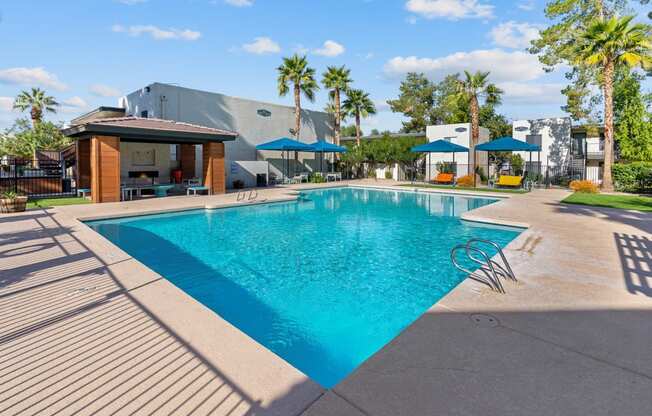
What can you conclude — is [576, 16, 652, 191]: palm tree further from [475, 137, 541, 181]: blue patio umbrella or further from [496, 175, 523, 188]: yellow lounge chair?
[496, 175, 523, 188]: yellow lounge chair

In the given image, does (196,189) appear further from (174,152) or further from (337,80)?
(337,80)

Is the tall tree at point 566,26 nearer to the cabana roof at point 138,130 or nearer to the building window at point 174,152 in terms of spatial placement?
the cabana roof at point 138,130

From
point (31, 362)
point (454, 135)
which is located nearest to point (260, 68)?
point (454, 135)

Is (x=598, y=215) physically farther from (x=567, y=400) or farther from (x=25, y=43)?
(x=25, y=43)

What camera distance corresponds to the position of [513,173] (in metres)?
26.4

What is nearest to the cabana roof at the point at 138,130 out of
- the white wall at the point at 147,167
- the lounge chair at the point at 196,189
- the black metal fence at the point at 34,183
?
the lounge chair at the point at 196,189

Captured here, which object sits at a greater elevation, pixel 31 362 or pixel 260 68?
pixel 260 68

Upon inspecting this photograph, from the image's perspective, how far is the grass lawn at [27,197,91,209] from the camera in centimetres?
1297

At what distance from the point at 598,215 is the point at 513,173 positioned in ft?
53.7

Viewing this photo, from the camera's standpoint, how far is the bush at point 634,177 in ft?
62.2

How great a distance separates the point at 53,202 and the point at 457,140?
23.4 metres

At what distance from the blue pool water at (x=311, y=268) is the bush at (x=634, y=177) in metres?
12.8

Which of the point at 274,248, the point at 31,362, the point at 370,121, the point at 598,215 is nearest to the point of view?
the point at 31,362

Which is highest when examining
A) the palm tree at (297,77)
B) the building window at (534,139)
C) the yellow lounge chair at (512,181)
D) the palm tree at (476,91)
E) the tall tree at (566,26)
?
the tall tree at (566,26)
